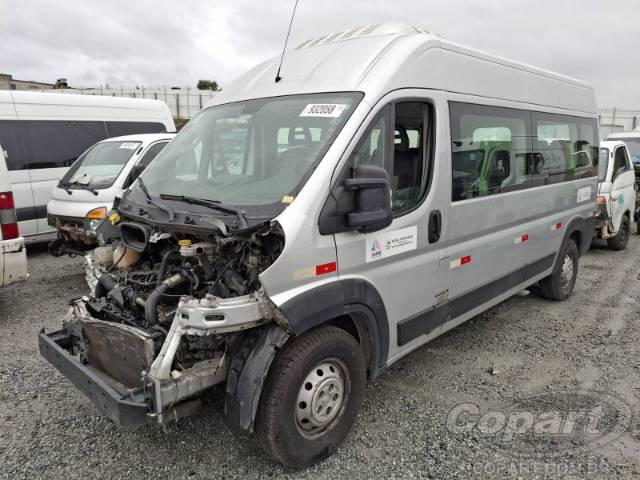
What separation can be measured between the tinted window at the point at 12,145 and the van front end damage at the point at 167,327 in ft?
19.1

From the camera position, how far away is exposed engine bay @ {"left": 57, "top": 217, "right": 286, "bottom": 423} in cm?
246

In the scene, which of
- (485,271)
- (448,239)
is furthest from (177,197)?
(485,271)

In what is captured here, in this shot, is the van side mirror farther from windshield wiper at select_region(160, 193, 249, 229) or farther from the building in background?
the building in background

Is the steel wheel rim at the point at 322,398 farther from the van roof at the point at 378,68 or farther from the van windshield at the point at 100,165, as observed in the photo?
the van windshield at the point at 100,165

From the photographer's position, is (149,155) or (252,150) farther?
(149,155)

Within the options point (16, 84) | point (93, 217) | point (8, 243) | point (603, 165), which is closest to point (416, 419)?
point (8, 243)

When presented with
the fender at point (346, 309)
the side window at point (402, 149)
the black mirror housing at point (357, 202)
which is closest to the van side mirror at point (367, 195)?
the black mirror housing at point (357, 202)

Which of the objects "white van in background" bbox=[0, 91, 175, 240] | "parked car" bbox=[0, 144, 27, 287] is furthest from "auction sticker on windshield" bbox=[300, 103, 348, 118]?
"white van in background" bbox=[0, 91, 175, 240]

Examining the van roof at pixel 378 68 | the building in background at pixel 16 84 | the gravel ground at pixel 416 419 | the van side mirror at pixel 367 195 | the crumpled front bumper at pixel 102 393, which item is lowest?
the gravel ground at pixel 416 419

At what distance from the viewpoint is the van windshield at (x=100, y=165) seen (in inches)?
279

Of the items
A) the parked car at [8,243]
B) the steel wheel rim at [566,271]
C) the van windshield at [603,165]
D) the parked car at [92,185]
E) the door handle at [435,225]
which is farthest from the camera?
the van windshield at [603,165]

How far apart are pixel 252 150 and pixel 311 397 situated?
1.57 metres

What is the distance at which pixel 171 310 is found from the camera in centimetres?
290

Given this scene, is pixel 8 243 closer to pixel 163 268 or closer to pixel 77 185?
pixel 77 185
